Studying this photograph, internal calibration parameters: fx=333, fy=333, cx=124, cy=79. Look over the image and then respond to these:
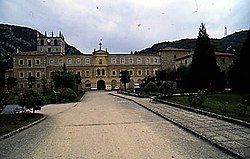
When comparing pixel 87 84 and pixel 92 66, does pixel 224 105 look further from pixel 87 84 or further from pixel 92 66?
pixel 87 84

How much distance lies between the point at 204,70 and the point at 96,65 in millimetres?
54796

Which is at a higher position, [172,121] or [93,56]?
[93,56]

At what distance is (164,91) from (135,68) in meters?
61.8

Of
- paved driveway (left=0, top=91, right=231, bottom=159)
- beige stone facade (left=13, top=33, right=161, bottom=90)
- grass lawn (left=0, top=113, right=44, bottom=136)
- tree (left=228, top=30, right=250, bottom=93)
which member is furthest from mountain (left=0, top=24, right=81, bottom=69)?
paved driveway (left=0, top=91, right=231, bottom=159)

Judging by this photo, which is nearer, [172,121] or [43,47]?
[172,121]

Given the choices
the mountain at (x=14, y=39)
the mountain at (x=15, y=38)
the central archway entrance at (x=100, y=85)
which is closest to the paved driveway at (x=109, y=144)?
the central archway entrance at (x=100, y=85)

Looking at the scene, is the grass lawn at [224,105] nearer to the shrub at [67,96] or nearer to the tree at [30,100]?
the tree at [30,100]

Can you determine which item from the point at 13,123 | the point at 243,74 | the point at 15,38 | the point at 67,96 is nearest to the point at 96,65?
the point at 67,96

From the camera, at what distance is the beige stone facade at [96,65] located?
85938 mm

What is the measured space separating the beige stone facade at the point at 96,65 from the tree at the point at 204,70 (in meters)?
47.9

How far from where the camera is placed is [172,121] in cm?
1351

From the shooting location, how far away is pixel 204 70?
1473 inches

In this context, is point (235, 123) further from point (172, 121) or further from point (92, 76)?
point (92, 76)

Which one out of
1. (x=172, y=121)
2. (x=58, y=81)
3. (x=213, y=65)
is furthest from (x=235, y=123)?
(x=58, y=81)
